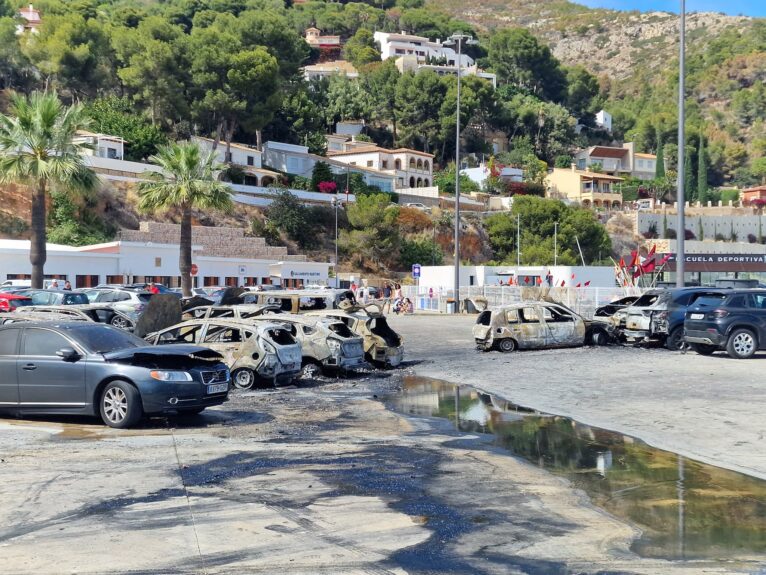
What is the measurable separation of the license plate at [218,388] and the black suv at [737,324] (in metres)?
13.5

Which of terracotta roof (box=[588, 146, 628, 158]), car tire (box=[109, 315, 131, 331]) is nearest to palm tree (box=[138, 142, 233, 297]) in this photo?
car tire (box=[109, 315, 131, 331])

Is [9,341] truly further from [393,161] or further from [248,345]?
[393,161]

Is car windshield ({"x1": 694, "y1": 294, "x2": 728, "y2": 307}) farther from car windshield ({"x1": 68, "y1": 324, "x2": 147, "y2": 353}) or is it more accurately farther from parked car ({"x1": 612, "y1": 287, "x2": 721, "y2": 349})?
car windshield ({"x1": 68, "y1": 324, "x2": 147, "y2": 353})

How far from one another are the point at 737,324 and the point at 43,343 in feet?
53.3

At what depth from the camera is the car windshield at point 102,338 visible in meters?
12.8

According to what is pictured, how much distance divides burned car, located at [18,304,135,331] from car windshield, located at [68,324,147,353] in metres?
5.45

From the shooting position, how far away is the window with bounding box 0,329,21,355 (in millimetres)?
12961

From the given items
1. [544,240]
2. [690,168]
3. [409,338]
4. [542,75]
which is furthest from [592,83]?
[409,338]

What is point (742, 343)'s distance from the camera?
21.7m

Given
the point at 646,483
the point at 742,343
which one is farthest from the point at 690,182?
the point at 646,483

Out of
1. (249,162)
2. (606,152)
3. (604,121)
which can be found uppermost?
(604,121)

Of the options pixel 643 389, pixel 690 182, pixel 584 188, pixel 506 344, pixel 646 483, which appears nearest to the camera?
pixel 646 483

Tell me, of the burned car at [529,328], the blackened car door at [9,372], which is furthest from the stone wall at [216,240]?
the blackened car door at [9,372]

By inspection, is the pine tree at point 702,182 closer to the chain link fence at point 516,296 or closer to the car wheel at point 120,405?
the chain link fence at point 516,296
